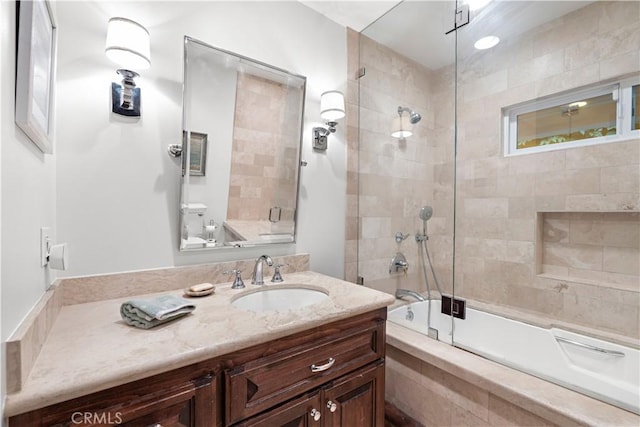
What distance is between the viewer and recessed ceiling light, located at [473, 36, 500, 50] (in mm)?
2117

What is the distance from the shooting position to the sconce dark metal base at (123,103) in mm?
1189

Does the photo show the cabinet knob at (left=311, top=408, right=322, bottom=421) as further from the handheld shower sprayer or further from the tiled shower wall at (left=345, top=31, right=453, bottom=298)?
the handheld shower sprayer

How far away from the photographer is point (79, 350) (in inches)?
29.3

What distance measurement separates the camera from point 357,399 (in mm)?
1148

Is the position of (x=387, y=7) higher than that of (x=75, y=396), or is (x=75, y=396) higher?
(x=387, y=7)

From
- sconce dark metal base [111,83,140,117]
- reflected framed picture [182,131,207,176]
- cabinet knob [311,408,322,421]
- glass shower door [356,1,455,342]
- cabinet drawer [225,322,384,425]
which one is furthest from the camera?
glass shower door [356,1,455,342]

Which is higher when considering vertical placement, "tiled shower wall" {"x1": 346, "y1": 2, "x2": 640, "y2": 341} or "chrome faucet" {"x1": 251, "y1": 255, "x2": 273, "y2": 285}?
"tiled shower wall" {"x1": 346, "y1": 2, "x2": 640, "y2": 341}

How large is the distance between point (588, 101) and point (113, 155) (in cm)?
275

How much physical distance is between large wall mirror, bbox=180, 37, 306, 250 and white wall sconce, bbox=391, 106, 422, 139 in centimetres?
83

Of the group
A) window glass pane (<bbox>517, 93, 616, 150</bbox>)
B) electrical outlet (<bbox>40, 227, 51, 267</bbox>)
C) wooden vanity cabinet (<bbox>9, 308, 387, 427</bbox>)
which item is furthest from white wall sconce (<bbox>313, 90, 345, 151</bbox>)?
window glass pane (<bbox>517, 93, 616, 150</bbox>)

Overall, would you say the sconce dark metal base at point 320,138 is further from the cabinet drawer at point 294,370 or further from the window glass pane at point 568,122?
the window glass pane at point 568,122

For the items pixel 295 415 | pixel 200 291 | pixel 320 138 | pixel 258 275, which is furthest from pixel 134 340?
pixel 320 138

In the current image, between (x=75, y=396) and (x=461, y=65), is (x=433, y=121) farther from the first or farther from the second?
(x=75, y=396)

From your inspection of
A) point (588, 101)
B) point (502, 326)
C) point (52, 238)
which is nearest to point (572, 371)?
point (502, 326)
